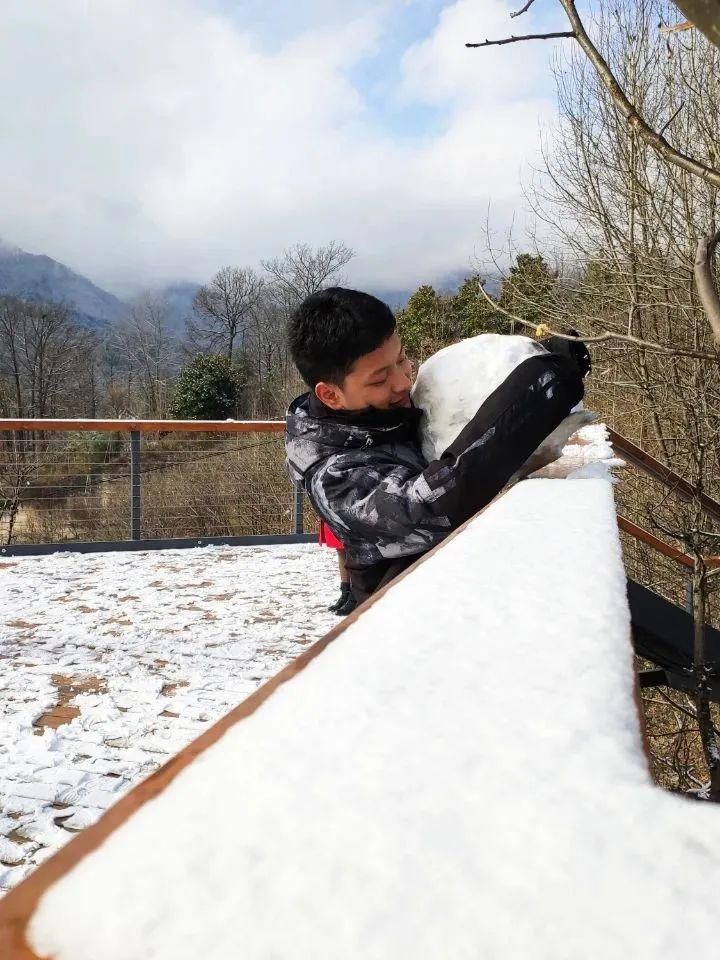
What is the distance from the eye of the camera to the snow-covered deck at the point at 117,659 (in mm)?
1969

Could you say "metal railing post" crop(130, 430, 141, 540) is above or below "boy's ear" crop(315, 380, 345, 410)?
below

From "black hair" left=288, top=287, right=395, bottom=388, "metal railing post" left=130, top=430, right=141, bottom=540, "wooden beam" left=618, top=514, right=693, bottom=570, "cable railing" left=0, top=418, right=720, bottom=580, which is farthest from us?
"cable railing" left=0, top=418, right=720, bottom=580

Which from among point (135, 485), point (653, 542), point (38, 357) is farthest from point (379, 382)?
point (38, 357)

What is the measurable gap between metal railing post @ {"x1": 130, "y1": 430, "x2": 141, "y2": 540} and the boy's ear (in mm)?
4112

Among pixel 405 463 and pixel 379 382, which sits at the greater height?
pixel 379 382

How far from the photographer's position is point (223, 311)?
32.4m

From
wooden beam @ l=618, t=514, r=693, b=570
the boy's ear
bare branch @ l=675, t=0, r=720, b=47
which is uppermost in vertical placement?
bare branch @ l=675, t=0, r=720, b=47

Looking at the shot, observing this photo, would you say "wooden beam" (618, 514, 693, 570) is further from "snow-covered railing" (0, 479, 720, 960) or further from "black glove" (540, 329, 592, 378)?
"snow-covered railing" (0, 479, 720, 960)

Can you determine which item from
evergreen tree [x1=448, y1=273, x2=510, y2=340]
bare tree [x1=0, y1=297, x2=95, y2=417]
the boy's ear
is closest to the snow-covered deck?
the boy's ear

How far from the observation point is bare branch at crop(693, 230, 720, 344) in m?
1.02

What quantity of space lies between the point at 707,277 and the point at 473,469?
465 millimetres

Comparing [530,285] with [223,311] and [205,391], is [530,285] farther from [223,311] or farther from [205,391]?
[223,311]

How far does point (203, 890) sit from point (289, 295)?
87.2 ft

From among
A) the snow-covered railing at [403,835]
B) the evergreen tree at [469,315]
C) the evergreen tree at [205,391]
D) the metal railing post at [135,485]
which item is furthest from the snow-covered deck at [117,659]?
the evergreen tree at [205,391]
